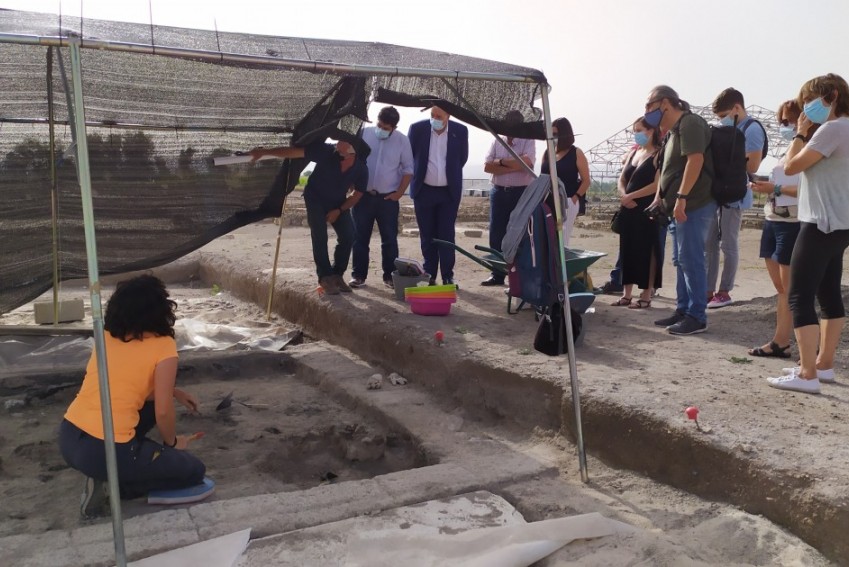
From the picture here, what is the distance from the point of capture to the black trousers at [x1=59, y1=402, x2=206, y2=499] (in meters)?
3.41

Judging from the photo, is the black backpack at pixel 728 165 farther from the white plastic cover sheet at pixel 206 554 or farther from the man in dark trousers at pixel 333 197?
the white plastic cover sheet at pixel 206 554

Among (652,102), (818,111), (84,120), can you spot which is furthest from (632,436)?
(84,120)

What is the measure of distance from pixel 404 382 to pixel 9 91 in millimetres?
3280

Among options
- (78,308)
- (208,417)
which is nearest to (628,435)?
(208,417)

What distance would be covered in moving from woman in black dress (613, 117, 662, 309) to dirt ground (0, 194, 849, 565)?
1.01 ft

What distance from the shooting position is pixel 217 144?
576 cm

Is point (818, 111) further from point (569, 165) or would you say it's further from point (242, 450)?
point (242, 450)

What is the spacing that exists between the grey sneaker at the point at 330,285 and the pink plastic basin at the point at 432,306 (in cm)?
113

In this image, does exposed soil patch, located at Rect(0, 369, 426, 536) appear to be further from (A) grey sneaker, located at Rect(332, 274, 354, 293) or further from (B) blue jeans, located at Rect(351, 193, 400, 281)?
(B) blue jeans, located at Rect(351, 193, 400, 281)

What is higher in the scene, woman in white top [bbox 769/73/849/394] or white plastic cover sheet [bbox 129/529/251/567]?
woman in white top [bbox 769/73/849/394]

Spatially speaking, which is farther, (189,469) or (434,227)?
(434,227)

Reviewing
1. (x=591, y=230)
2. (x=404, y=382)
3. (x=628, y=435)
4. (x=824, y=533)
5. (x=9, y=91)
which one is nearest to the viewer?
(x=824, y=533)

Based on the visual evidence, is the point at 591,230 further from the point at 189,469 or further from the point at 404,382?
the point at 189,469

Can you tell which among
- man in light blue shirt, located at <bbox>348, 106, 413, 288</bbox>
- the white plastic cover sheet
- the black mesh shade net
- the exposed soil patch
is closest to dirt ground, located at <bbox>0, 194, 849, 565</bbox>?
the exposed soil patch
